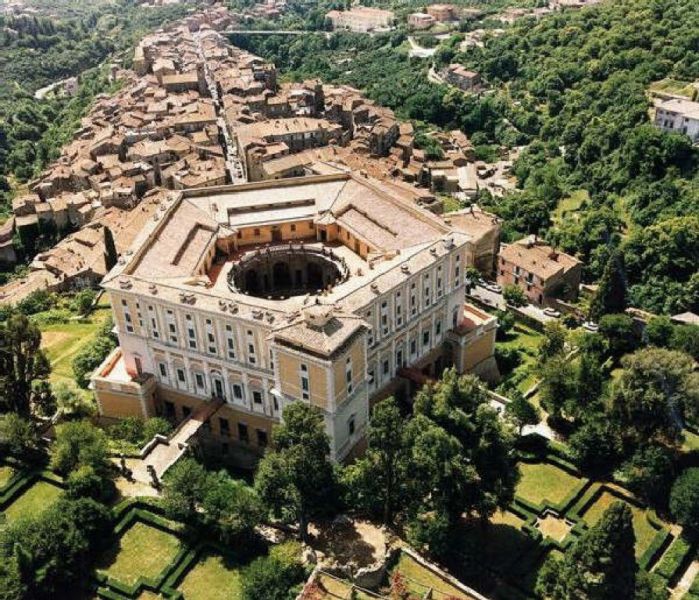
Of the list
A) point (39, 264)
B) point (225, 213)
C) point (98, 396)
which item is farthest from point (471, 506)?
point (39, 264)

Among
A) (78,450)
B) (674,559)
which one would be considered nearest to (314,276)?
(78,450)

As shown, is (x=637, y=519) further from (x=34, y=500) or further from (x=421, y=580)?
(x=34, y=500)

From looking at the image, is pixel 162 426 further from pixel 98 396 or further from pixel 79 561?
pixel 79 561

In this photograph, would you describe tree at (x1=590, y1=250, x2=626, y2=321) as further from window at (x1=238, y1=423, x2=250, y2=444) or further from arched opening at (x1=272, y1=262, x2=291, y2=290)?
window at (x1=238, y1=423, x2=250, y2=444)

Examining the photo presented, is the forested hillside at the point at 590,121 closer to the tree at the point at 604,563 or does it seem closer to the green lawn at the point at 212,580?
the tree at the point at 604,563

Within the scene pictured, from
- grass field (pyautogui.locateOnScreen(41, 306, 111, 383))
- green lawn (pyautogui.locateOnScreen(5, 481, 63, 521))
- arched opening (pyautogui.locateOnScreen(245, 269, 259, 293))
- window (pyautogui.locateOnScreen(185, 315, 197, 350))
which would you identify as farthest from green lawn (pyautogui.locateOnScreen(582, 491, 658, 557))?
grass field (pyautogui.locateOnScreen(41, 306, 111, 383))
